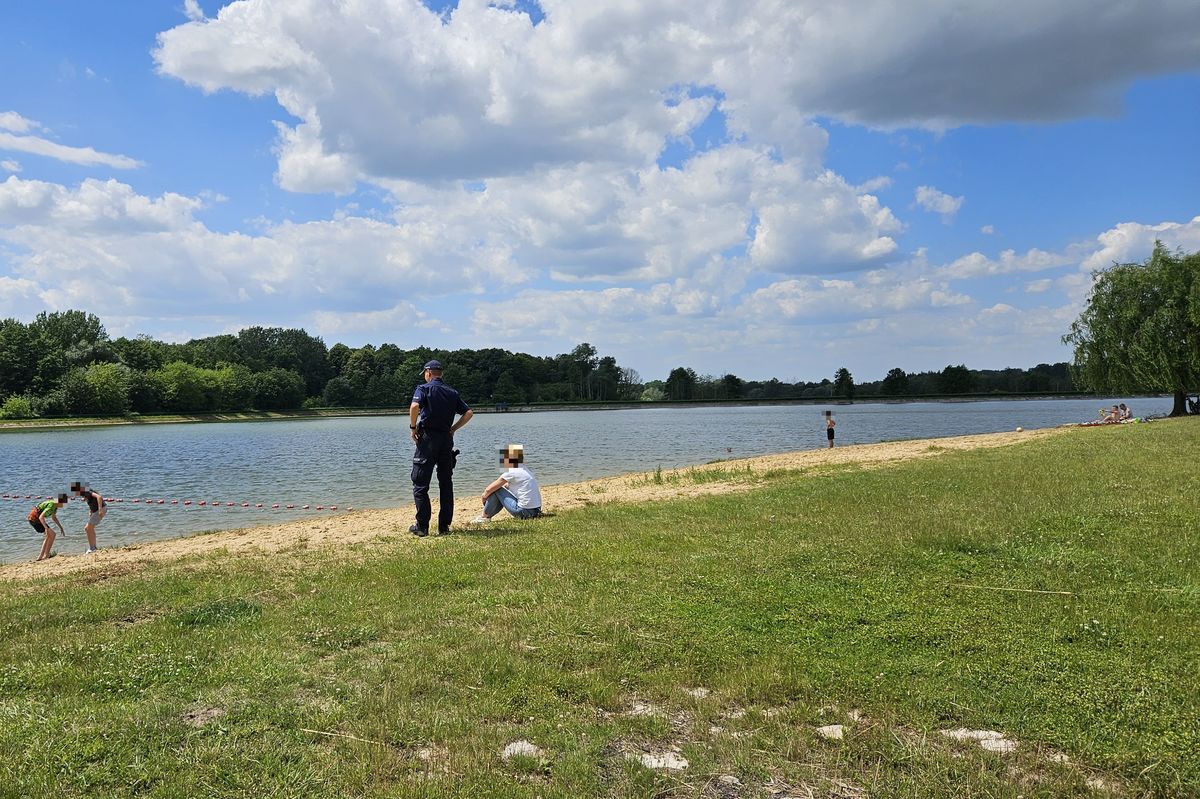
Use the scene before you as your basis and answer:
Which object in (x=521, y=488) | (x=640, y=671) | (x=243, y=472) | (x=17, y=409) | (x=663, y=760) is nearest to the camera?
(x=663, y=760)

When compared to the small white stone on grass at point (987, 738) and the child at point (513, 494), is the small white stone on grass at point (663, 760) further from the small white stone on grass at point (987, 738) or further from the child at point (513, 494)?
the child at point (513, 494)

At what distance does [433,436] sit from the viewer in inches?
461

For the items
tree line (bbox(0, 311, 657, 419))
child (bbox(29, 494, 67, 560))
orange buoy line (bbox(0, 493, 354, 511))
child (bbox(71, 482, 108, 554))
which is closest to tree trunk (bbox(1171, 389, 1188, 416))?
orange buoy line (bbox(0, 493, 354, 511))

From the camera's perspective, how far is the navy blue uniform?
11664mm

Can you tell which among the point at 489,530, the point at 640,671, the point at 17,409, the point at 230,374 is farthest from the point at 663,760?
the point at 230,374

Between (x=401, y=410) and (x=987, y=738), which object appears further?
(x=401, y=410)

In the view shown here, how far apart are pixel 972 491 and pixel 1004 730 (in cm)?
1006

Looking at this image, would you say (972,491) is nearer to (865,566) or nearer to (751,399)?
(865,566)

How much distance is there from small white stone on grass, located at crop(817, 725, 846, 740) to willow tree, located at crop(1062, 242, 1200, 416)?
47.5 meters

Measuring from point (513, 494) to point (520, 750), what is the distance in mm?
9610

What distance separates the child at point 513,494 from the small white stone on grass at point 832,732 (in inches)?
372

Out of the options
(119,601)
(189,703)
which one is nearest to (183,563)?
(119,601)

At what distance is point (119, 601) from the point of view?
24.8 ft

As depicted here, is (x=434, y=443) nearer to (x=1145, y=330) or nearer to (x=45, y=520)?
(x=45, y=520)
